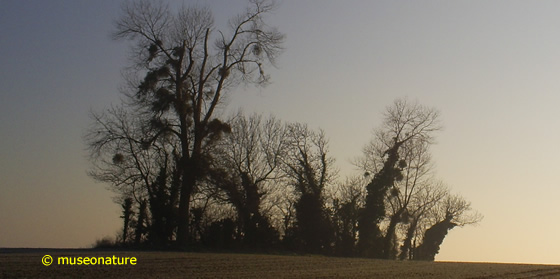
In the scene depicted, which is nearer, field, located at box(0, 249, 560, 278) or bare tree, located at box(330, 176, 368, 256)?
field, located at box(0, 249, 560, 278)

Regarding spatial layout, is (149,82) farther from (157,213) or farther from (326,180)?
(326,180)

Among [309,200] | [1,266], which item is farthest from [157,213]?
[1,266]

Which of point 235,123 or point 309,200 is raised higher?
point 235,123

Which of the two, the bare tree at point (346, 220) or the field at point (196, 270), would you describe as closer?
the field at point (196, 270)

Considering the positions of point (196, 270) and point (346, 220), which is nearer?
point (196, 270)

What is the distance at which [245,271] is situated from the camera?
1931cm

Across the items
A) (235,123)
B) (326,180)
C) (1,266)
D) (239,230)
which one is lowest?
(1,266)

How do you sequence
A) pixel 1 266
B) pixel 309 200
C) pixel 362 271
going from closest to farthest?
pixel 1 266
pixel 362 271
pixel 309 200

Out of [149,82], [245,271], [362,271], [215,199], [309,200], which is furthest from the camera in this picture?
[309,200]

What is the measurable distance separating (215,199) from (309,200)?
24.4 feet

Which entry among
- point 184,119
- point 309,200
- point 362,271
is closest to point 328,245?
point 309,200

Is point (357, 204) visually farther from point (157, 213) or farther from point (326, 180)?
point (157, 213)

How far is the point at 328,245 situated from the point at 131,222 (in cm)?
1288

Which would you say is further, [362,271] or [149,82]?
[149,82]
